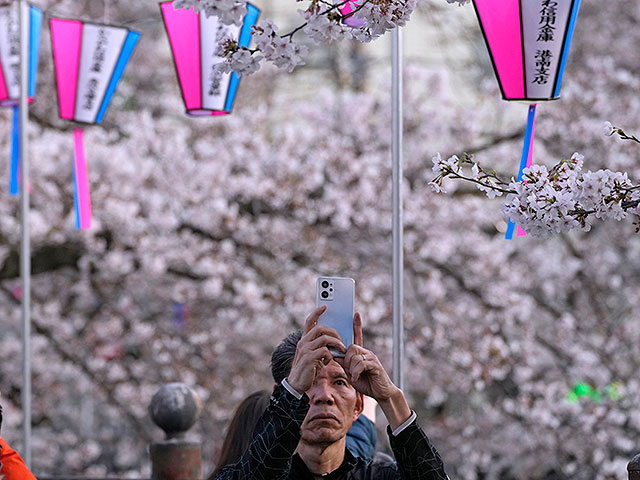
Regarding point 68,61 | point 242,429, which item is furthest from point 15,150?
point 242,429

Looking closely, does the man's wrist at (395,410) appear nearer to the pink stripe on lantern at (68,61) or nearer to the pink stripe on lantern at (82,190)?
the pink stripe on lantern at (82,190)

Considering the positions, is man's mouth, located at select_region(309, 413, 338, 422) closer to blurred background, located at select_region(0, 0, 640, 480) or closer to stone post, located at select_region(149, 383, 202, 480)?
stone post, located at select_region(149, 383, 202, 480)

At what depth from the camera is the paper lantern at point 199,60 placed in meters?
3.66

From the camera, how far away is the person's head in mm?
1994

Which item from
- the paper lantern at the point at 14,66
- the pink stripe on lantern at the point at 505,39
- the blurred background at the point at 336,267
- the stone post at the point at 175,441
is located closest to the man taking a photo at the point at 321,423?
the pink stripe on lantern at the point at 505,39

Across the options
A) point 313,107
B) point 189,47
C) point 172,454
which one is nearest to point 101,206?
point 313,107

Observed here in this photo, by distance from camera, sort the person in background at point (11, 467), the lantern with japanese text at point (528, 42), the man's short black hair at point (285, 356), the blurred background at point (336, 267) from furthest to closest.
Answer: the blurred background at point (336, 267), the lantern with japanese text at point (528, 42), the man's short black hair at point (285, 356), the person in background at point (11, 467)

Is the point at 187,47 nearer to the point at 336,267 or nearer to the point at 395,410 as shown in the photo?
the point at 395,410

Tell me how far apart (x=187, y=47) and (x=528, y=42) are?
160cm

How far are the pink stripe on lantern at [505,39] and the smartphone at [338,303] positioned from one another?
104cm

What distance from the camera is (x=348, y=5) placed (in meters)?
2.59

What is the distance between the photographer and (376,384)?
6.05 ft

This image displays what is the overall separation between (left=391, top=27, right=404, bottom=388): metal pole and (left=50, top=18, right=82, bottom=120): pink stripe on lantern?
5.97 feet

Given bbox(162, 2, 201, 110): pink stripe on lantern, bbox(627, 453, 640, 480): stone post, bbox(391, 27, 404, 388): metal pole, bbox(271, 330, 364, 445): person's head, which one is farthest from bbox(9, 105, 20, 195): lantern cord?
bbox(627, 453, 640, 480): stone post
